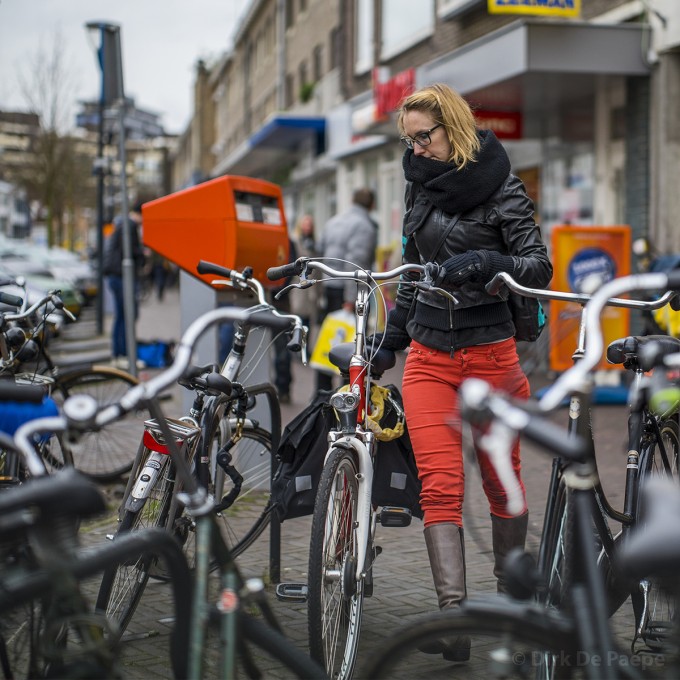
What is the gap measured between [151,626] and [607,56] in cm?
907

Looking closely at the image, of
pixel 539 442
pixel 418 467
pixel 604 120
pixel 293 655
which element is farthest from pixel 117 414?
pixel 604 120

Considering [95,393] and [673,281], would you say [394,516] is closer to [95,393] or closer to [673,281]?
[673,281]

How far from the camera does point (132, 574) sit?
3.46 m

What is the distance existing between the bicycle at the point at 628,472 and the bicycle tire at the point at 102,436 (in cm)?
372

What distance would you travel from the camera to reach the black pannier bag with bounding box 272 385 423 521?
418cm

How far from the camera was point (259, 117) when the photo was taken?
41.6 meters

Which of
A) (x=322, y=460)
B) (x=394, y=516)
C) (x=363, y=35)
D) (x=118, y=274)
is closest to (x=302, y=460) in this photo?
(x=322, y=460)

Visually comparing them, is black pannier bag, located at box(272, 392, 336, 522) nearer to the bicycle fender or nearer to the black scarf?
the bicycle fender

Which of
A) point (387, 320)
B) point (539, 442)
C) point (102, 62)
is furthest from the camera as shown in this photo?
point (102, 62)

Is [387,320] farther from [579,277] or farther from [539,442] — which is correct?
[579,277]

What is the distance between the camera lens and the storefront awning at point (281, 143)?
80.9 feet

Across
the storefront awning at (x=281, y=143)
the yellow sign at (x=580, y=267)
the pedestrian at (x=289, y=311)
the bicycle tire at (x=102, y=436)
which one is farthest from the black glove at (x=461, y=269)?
the storefront awning at (x=281, y=143)

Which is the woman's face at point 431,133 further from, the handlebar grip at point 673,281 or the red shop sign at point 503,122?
the red shop sign at point 503,122

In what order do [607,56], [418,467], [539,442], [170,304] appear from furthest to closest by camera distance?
1. [170,304]
2. [607,56]
3. [418,467]
4. [539,442]
